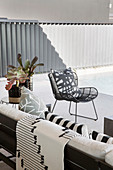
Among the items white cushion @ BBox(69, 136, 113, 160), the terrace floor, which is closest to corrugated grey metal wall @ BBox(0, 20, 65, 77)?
the terrace floor

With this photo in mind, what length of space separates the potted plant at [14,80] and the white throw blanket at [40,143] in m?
1.16

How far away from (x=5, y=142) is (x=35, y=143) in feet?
1.78

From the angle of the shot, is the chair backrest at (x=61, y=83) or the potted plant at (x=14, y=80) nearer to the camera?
the potted plant at (x=14, y=80)

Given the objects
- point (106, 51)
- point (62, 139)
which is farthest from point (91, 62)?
point (62, 139)

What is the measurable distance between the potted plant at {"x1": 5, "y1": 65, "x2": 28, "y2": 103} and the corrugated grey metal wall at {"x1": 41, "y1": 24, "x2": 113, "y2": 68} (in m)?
3.66

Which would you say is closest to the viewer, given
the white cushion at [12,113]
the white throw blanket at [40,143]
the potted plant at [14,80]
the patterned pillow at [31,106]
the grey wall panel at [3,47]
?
the white throw blanket at [40,143]

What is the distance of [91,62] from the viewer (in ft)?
27.2

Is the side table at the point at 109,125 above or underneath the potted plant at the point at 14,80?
underneath

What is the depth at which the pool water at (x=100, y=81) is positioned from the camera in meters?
6.62

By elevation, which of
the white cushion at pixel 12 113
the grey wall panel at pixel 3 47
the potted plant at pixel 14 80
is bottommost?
the white cushion at pixel 12 113

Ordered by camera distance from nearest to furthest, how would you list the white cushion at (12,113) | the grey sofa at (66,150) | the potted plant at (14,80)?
the grey sofa at (66,150)
the white cushion at (12,113)
the potted plant at (14,80)

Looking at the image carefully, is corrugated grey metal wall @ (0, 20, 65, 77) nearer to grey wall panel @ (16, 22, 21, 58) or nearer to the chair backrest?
grey wall panel @ (16, 22, 21, 58)

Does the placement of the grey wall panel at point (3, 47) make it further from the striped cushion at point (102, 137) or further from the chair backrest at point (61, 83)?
the striped cushion at point (102, 137)

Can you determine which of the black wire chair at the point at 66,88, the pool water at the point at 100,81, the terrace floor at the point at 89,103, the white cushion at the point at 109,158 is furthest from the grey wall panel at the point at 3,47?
the white cushion at the point at 109,158
